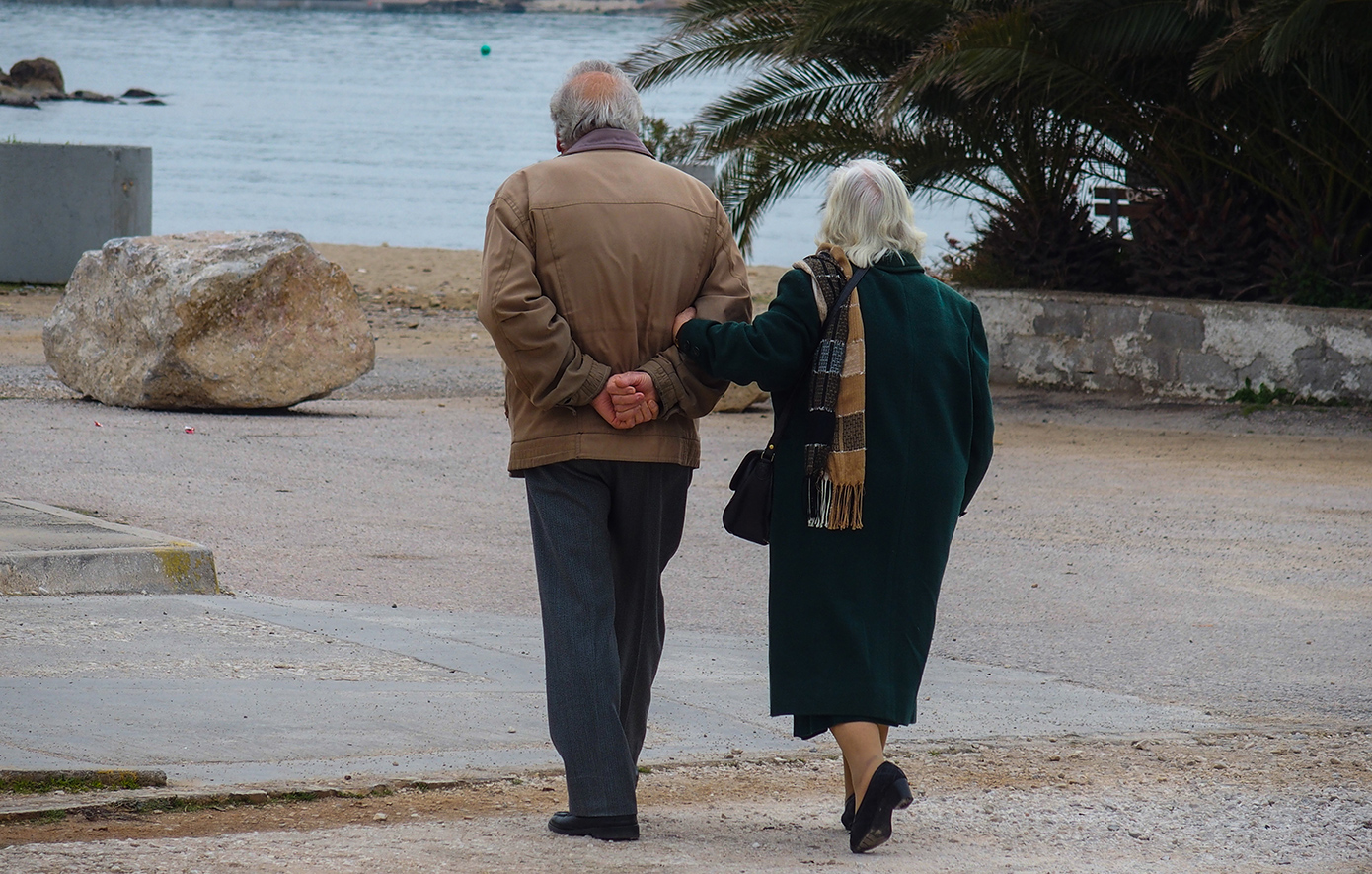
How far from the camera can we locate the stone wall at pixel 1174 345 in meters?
12.3

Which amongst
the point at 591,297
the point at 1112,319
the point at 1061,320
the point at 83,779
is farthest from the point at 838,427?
the point at 1061,320

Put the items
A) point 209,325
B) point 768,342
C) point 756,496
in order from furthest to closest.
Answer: point 209,325
point 756,496
point 768,342

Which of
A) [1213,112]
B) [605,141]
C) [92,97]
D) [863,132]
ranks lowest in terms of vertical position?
[605,141]

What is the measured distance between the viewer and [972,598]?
6707 mm

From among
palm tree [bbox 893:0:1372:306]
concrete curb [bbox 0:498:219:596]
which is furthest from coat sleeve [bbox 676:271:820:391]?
palm tree [bbox 893:0:1372:306]

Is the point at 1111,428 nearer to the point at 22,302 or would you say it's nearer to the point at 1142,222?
the point at 1142,222

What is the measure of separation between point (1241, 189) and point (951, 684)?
910cm

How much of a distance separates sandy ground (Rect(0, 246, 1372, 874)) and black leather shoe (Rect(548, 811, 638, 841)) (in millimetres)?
52

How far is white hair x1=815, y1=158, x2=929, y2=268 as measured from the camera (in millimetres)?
3826

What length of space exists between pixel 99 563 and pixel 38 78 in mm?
77654

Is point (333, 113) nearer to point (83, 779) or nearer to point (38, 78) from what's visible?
point (38, 78)

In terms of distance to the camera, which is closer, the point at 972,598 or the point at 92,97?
the point at 972,598

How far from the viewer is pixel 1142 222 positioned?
13844 mm

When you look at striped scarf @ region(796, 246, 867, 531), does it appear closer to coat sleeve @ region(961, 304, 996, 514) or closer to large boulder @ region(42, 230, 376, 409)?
coat sleeve @ region(961, 304, 996, 514)
